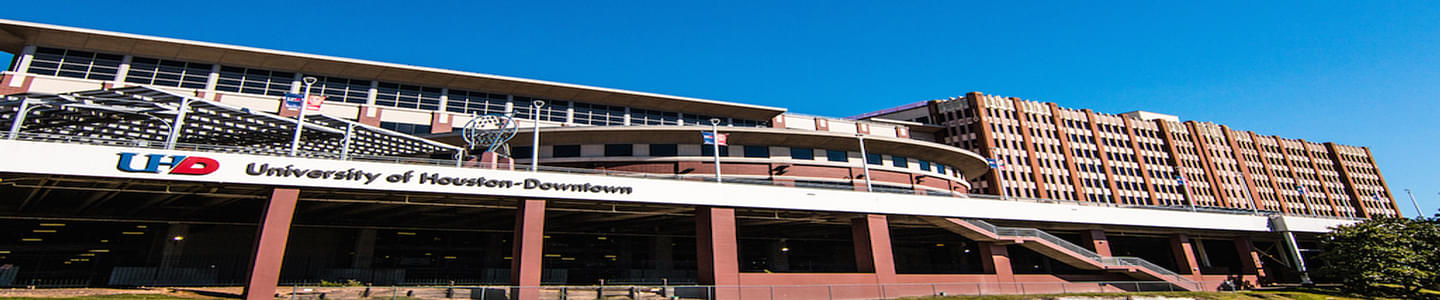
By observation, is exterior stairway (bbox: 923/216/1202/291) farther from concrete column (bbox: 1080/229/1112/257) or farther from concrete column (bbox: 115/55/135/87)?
concrete column (bbox: 115/55/135/87)

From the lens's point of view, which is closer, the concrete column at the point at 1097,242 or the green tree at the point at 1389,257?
the green tree at the point at 1389,257

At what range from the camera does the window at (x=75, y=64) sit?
4175 cm

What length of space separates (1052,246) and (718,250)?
787 inches

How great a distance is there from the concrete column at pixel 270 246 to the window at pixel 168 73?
31.3 meters

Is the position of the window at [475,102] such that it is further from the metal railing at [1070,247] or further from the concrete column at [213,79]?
the metal railing at [1070,247]

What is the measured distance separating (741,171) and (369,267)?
24.1 m

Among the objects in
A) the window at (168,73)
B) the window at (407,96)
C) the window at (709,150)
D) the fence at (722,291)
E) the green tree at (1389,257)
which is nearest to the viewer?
the fence at (722,291)

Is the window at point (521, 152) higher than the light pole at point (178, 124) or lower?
higher

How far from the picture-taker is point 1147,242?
56.0 m

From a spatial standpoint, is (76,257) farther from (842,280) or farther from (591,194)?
(842,280)

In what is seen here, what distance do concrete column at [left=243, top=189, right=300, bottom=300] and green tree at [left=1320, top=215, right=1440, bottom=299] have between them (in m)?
55.2

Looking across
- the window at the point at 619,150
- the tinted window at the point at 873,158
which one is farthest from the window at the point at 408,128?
the tinted window at the point at 873,158

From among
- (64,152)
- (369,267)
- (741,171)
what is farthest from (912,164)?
(64,152)

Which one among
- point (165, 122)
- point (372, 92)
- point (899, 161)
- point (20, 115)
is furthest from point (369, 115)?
point (899, 161)
